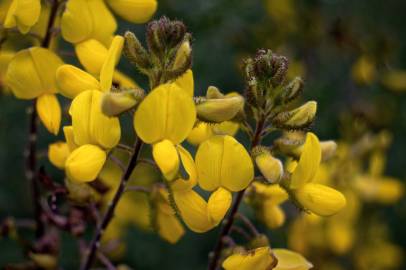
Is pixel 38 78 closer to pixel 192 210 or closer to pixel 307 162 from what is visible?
pixel 192 210

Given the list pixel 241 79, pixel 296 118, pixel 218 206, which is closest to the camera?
pixel 218 206

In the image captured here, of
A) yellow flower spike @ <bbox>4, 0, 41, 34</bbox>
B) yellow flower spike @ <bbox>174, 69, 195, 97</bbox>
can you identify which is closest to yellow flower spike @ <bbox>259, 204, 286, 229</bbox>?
yellow flower spike @ <bbox>174, 69, 195, 97</bbox>

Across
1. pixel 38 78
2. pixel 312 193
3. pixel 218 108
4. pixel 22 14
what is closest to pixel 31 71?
pixel 38 78

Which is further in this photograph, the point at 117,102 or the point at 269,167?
the point at 269,167

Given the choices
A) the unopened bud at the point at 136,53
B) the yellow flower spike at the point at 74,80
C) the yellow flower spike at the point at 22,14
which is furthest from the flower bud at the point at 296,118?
the yellow flower spike at the point at 22,14

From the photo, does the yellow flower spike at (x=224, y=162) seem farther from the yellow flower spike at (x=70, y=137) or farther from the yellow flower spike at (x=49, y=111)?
the yellow flower spike at (x=49, y=111)

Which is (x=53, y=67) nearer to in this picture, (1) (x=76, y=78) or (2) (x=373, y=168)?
(1) (x=76, y=78)
